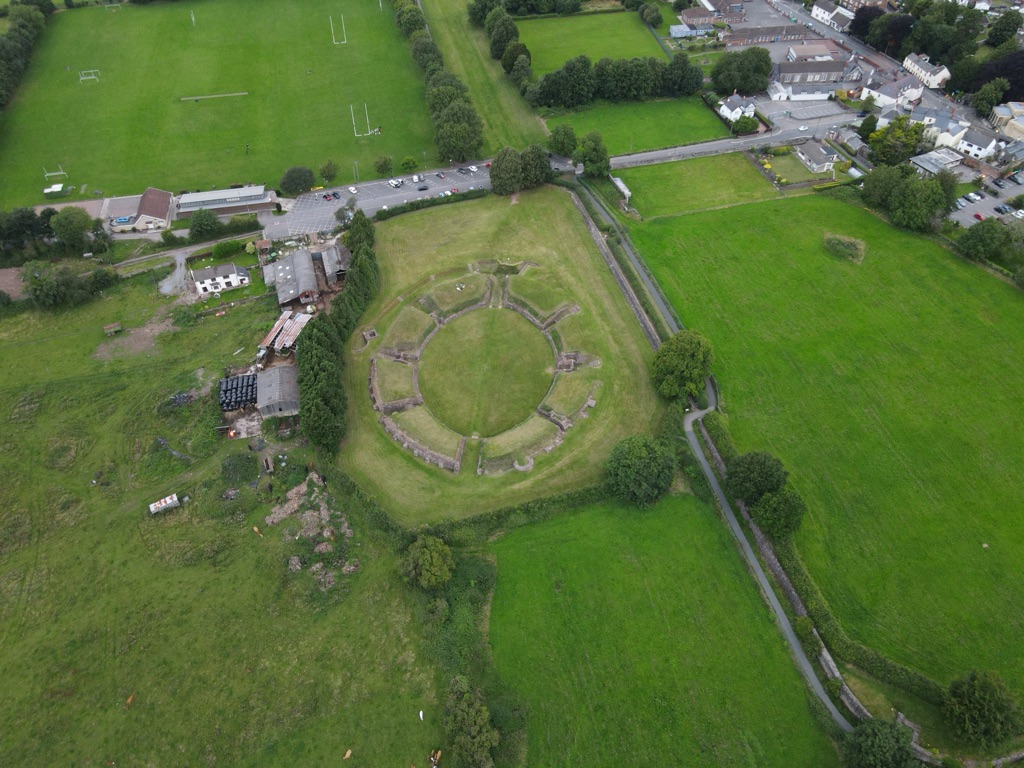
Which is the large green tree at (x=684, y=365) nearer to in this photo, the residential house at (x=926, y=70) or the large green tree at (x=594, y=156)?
the large green tree at (x=594, y=156)

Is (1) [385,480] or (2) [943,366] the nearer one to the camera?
(1) [385,480]

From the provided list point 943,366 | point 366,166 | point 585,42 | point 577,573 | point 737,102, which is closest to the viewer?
point 577,573

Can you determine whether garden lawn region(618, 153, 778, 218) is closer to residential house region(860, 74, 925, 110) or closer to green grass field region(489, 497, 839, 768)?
residential house region(860, 74, 925, 110)

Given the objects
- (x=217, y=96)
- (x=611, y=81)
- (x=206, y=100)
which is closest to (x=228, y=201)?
(x=206, y=100)

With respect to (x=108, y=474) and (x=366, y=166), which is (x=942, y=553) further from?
(x=366, y=166)

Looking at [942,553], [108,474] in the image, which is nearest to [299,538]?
[108,474]

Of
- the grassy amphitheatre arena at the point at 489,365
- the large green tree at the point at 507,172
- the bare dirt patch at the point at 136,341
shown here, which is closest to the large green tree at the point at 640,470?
the grassy amphitheatre arena at the point at 489,365
